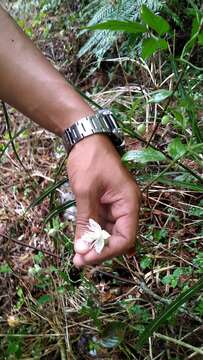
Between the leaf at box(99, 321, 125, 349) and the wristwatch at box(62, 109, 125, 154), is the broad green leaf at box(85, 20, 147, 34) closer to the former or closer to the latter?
the wristwatch at box(62, 109, 125, 154)

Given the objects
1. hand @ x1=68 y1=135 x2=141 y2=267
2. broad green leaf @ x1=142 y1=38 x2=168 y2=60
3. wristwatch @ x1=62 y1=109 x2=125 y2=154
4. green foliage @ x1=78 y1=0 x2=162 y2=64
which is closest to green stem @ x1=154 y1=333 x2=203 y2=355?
hand @ x1=68 y1=135 x2=141 y2=267

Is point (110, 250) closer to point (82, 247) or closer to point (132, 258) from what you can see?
point (82, 247)

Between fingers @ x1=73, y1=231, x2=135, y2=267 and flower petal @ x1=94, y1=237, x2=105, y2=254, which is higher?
flower petal @ x1=94, y1=237, x2=105, y2=254

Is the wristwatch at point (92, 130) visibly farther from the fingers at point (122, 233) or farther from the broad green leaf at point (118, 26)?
the broad green leaf at point (118, 26)

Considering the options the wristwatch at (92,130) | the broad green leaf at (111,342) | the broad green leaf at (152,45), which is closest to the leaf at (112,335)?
the broad green leaf at (111,342)

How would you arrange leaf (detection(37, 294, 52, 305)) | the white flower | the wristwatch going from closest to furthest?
the white flower → the wristwatch → leaf (detection(37, 294, 52, 305))

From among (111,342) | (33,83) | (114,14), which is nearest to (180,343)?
(111,342)
